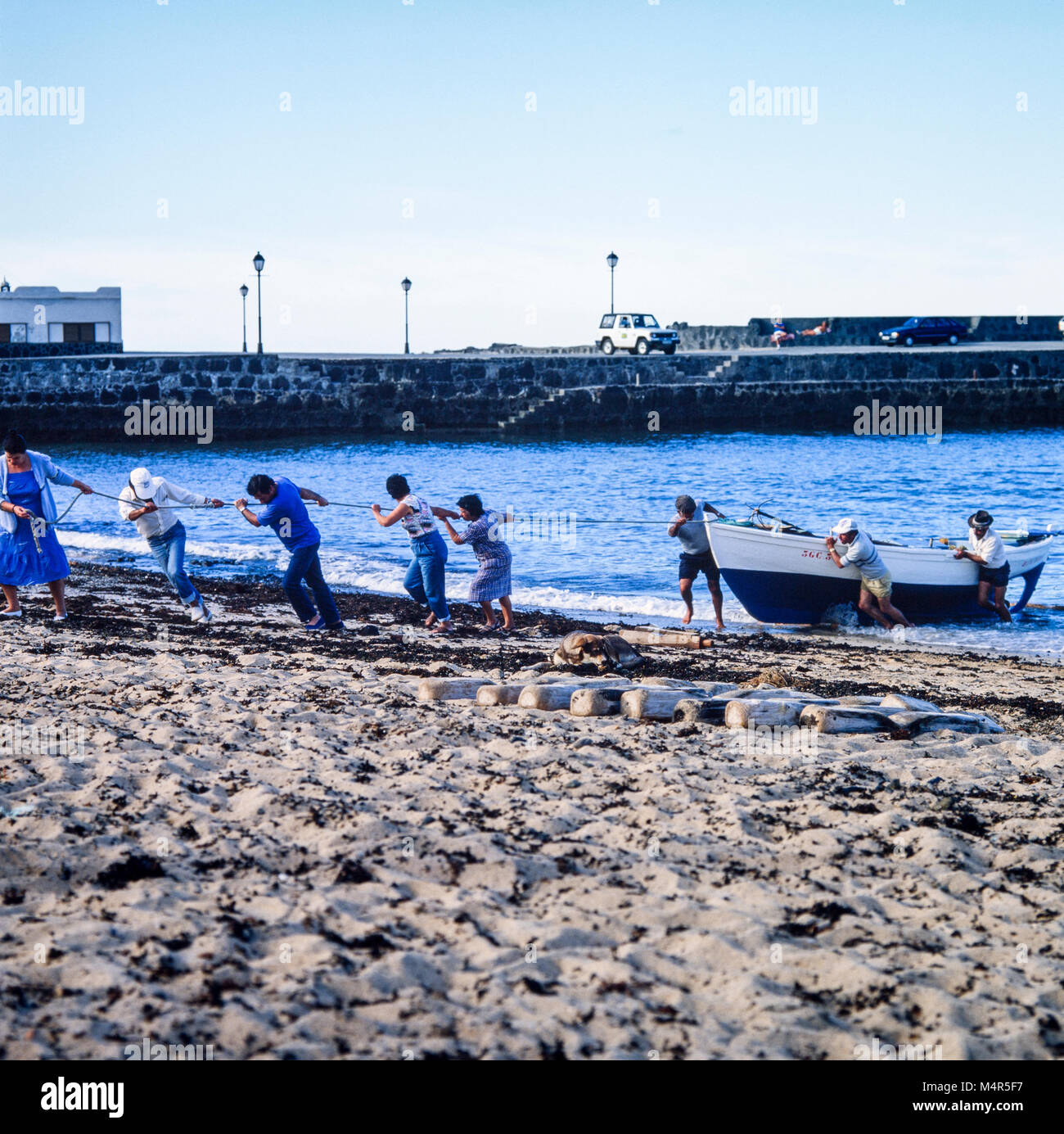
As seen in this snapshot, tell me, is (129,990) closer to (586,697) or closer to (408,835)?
(408,835)

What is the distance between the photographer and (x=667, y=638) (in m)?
11.1

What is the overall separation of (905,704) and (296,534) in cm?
491

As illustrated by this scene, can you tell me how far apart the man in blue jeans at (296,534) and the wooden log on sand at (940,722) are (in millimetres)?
4755

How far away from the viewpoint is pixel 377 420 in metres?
37.9

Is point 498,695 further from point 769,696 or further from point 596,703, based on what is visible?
point 769,696

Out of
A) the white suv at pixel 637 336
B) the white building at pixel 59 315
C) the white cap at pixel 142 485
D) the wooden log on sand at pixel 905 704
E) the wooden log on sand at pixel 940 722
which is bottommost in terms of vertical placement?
the wooden log on sand at pixel 940 722

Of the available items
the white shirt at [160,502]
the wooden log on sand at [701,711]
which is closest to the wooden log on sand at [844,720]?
the wooden log on sand at [701,711]

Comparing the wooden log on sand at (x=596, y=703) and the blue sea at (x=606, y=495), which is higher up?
the blue sea at (x=606, y=495)

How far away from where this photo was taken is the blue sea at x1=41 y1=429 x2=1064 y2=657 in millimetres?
15096

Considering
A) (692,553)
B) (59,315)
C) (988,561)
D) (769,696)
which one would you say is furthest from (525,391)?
(769,696)

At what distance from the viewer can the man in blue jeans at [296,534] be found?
29.6 feet

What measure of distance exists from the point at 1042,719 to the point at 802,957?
476cm

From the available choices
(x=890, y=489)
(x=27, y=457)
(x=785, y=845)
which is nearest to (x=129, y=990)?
(x=785, y=845)

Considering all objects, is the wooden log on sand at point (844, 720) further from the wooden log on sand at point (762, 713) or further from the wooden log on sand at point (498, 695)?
the wooden log on sand at point (498, 695)
